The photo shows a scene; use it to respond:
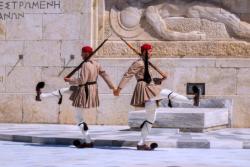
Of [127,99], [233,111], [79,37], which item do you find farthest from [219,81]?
[79,37]

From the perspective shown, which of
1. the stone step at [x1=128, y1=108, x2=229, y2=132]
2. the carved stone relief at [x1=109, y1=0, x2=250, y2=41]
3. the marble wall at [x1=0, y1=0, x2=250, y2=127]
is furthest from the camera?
the carved stone relief at [x1=109, y1=0, x2=250, y2=41]

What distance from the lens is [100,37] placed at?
655 inches

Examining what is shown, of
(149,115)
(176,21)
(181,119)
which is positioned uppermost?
(176,21)

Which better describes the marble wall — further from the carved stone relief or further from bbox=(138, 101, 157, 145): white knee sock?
bbox=(138, 101, 157, 145): white knee sock

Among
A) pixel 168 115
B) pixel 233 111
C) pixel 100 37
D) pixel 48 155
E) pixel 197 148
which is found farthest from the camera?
pixel 100 37

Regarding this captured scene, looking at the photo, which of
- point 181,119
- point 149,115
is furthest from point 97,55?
point 149,115

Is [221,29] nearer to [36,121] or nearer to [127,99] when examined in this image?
[127,99]

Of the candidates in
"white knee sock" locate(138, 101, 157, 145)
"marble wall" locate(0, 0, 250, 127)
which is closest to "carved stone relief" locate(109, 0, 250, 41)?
"marble wall" locate(0, 0, 250, 127)

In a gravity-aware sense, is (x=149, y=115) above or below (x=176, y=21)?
below

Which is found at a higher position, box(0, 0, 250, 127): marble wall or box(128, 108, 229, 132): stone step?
box(0, 0, 250, 127): marble wall

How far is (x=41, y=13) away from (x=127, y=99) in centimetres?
294

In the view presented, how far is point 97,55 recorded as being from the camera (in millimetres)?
16516

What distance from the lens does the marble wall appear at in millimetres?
16000

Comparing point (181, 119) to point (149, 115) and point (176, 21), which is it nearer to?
point (149, 115)
